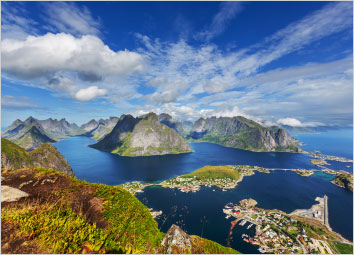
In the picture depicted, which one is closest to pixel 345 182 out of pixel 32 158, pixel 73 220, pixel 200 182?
pixel 200 182

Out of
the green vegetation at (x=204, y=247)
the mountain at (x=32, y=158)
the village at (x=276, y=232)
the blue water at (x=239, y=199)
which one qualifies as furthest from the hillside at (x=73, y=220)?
the mountain at (x=32, y=158)

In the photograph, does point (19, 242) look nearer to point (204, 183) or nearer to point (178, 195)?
point (178, 195)

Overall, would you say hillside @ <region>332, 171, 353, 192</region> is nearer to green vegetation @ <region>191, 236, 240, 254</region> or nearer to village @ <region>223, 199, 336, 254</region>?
village @ <region>223, 199, 336, 254</region>

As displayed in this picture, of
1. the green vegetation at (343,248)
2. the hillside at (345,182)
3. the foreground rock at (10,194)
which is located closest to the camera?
the foreground rock at (10,194)

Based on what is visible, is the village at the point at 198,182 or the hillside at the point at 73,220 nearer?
the hillside at the point at 73,220

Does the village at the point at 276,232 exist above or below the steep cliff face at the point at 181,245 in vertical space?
below

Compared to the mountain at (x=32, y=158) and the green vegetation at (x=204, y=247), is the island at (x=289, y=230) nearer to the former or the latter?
the green vegetation at (x=204, y=247)

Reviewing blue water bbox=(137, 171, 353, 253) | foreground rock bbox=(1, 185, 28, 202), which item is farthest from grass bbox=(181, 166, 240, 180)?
foreground rock bbox=(1, 185, 28, 202)
